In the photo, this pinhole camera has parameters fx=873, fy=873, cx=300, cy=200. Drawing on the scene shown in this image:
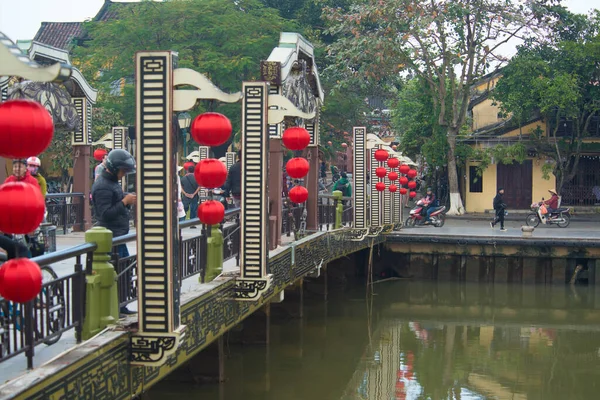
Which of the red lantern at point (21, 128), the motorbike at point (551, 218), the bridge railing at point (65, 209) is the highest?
the red lantern at point (21, 128)

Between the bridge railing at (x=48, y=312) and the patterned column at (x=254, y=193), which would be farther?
the patterned column at (x=254, y=193)

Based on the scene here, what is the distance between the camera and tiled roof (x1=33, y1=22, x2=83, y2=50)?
115 ft

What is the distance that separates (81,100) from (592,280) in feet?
43.8

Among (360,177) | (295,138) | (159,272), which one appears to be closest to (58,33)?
(360,177)

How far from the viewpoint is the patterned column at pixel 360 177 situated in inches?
736

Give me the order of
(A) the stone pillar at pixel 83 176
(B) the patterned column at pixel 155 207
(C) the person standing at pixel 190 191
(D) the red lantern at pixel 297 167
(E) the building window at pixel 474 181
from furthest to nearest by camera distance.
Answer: (E) the building window at pixel 474 181 → (C) the person standing at pixel 190 191 → (A) the stone pillar at pixel 83 176 → (D) the red lantern at pixel 297 167 → (B) the patterned column at pixel 155 207

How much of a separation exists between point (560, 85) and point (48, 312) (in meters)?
23.8

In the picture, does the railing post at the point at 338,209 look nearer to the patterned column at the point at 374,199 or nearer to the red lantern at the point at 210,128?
the patterned column at the point at 374,199

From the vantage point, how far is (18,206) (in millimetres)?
4312

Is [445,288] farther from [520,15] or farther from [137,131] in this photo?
[137,131]

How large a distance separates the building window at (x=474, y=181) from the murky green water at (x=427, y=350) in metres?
11.3

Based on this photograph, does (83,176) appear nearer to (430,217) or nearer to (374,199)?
(374,199)

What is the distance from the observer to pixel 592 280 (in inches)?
844

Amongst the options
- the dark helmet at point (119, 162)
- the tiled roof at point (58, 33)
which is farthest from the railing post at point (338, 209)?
the tiled roof at point (58, 33)
